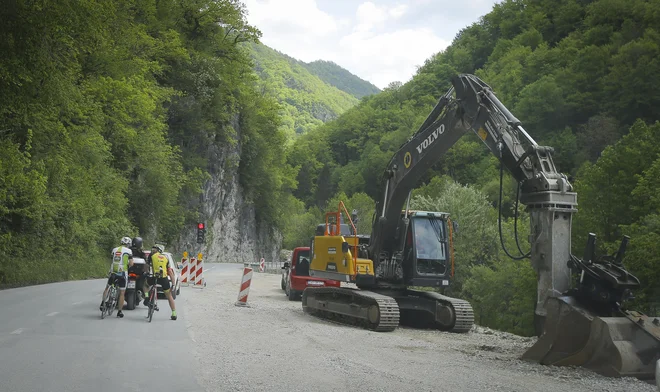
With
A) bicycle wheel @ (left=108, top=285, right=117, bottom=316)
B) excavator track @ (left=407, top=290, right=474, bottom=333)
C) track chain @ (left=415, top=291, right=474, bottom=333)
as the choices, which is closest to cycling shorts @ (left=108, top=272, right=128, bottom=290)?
bicycle wheel @ (left=108, top=285, right=117, bottom=316)

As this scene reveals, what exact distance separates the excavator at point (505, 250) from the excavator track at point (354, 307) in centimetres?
3

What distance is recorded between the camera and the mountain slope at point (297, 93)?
166750 mm

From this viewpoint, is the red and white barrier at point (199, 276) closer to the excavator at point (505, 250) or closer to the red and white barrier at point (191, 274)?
the red and white barrier at point (191, 274)

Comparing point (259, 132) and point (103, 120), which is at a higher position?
point (259, 132)

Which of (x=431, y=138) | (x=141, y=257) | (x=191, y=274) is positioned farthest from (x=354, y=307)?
(x=191, y=274)

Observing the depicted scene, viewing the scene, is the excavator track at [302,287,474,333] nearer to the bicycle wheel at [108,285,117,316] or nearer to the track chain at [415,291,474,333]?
the track chain at [415,291,474,333]

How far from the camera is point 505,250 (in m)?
10.7

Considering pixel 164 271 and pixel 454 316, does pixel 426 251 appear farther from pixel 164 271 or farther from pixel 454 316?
pixel 164 271

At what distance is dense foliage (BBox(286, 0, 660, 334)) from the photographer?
114 ft

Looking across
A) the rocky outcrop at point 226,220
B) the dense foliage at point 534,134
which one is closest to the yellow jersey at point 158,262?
the dense foliage at point 534,134

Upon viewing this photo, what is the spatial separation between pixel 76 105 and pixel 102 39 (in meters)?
4.67

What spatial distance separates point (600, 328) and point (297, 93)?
169134mm

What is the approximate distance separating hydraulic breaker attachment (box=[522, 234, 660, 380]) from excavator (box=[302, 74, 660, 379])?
0.05ft

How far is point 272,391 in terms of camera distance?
24.2ft
